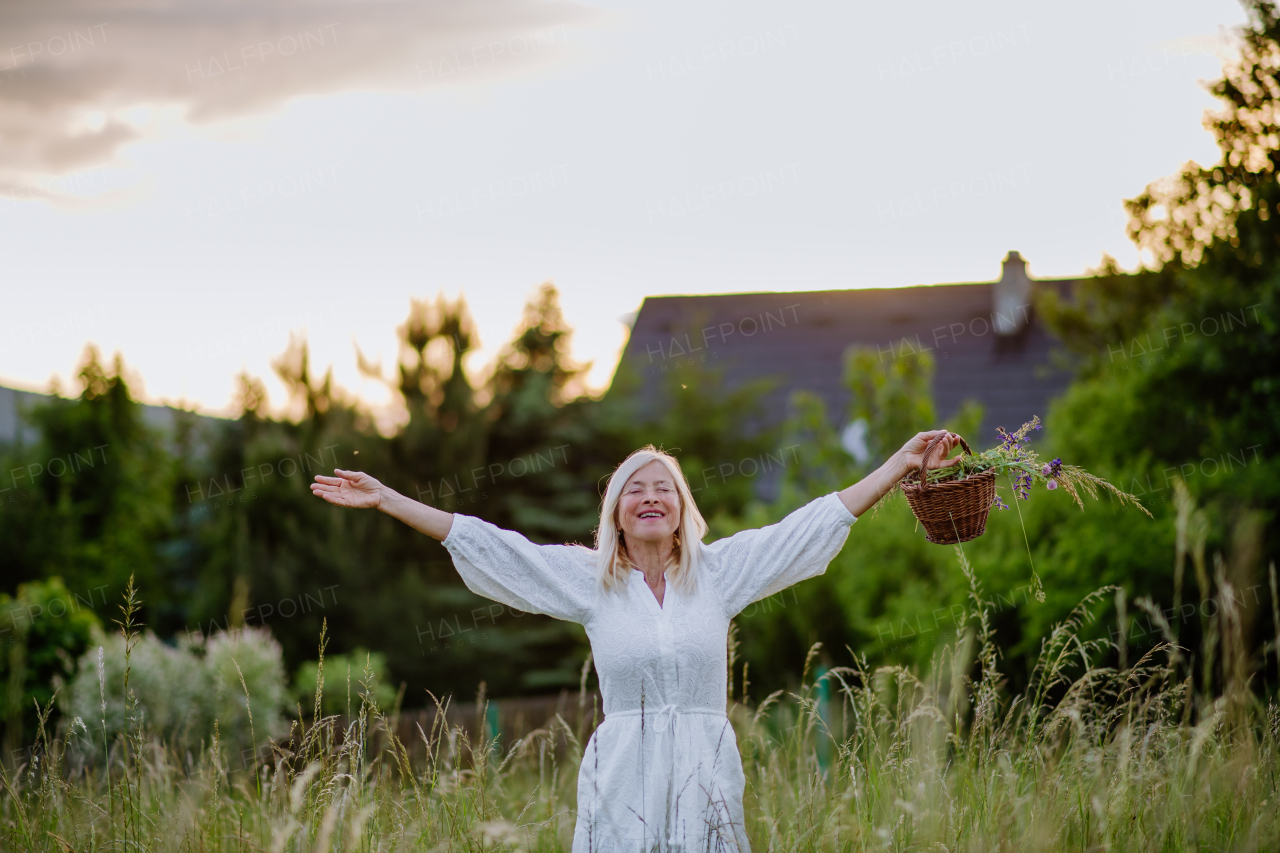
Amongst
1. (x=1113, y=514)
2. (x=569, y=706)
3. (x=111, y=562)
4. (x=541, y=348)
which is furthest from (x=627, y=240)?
(x=111, y=562)

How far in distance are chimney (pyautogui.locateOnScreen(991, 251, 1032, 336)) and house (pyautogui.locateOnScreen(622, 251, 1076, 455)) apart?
0.02 meters

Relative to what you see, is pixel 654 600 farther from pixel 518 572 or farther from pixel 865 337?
pixel 865 337

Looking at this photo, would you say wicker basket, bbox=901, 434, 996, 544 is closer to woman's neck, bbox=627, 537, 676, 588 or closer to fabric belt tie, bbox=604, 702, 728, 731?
woman's neck, bbox=627, 537, 676, 588

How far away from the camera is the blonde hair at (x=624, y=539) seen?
281 cm

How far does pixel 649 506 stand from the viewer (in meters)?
2.88

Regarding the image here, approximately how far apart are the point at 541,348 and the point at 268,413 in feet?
12.3

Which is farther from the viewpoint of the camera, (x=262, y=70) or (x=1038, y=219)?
(x=1038, y=219)

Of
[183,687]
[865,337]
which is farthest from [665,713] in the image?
[865,337]

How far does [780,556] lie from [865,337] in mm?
19485

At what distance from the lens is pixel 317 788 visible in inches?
105

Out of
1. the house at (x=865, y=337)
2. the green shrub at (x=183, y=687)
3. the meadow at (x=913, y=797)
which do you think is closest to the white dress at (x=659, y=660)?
the meadow at (x=913, y=797)

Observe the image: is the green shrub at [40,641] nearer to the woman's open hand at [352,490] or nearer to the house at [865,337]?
the woman's open hand at [352,490]

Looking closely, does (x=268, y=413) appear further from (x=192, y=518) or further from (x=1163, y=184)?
(x=1163, y=184)

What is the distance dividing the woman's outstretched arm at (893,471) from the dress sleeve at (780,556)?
0.04m
